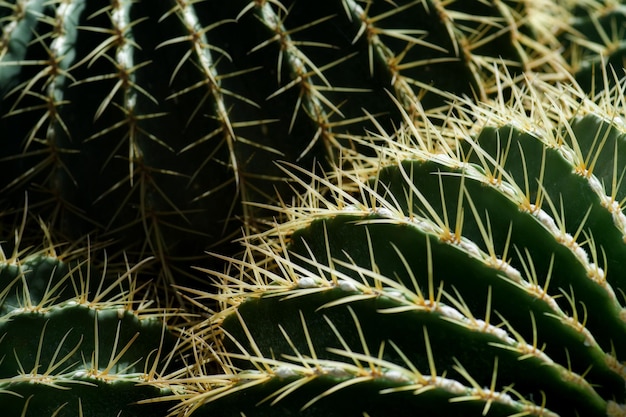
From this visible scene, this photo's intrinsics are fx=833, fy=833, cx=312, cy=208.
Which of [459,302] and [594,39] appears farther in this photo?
[594,39]

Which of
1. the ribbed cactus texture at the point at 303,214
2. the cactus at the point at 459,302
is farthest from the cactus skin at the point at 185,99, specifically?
the cactus at the point at 459,302

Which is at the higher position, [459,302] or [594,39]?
[594,39]

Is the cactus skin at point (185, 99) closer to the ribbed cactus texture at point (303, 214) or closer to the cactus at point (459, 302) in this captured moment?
the ribbed cactus texture at point (303, 214)

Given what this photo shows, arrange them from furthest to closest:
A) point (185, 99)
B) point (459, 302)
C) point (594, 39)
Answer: point (594, 39)
point (185, 99)
point (459, 302)

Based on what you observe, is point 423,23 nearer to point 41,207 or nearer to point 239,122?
point 239,122

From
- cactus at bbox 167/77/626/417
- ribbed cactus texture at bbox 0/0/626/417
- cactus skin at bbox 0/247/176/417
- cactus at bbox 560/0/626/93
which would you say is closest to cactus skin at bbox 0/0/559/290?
ribbed cactus texture at bbox 0/0/626/417

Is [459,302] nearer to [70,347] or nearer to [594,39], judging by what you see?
[70,347]

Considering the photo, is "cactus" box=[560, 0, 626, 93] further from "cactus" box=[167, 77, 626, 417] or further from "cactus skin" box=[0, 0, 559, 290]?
"cactus" box=[167, 77, 626, 417]

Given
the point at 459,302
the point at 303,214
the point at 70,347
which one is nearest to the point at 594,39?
the point at 303,214
